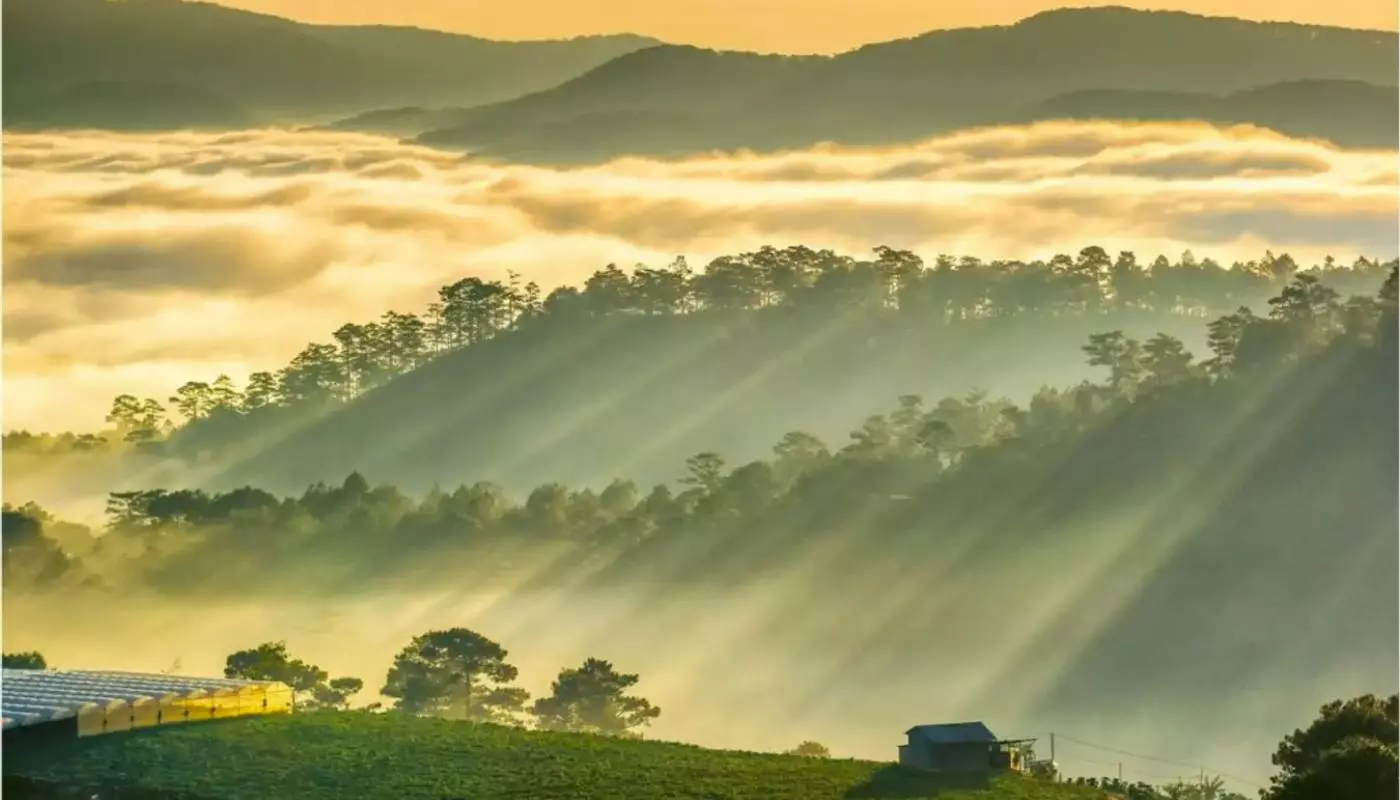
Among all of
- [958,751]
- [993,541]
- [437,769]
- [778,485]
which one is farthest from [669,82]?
[958,751]

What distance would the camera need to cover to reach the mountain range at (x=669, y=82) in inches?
1251

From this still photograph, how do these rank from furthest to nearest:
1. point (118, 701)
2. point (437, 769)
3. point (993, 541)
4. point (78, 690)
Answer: point (993, 541) → point (78, 690) → point (118, 701) → point (437, 769)

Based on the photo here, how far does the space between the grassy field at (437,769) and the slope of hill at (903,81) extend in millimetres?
16384

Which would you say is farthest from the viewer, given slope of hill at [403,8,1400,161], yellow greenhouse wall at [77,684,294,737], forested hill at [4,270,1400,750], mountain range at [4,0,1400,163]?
mountain range at [4,0,1400,163]

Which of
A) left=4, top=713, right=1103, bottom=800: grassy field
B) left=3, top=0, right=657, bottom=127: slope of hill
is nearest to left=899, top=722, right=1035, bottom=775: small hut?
left=4, top=713, right=1103, bottom=800: grassy field

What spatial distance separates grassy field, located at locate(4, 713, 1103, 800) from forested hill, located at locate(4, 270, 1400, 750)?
11.6 meters

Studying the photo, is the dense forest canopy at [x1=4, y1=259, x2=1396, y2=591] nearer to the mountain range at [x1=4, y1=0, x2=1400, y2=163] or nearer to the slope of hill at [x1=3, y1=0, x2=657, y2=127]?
the mountain range at [x1=4, y1=0, x2=1400, y2=163]

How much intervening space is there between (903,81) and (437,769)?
19.2 metres

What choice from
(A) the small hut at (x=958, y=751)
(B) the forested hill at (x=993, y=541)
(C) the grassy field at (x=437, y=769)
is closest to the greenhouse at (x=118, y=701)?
(C) the grassy field at (x=437, y=769)

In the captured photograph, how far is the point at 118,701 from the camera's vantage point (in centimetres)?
1830

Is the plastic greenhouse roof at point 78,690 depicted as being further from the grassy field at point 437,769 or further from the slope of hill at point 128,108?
the slope of hill at point 128,108

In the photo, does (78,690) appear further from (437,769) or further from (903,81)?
(903,81)

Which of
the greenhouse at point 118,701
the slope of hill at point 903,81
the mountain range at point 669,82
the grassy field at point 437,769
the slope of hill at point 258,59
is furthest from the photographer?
the slope of hill at point 258,59

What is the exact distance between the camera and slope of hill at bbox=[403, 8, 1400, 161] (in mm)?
31609
